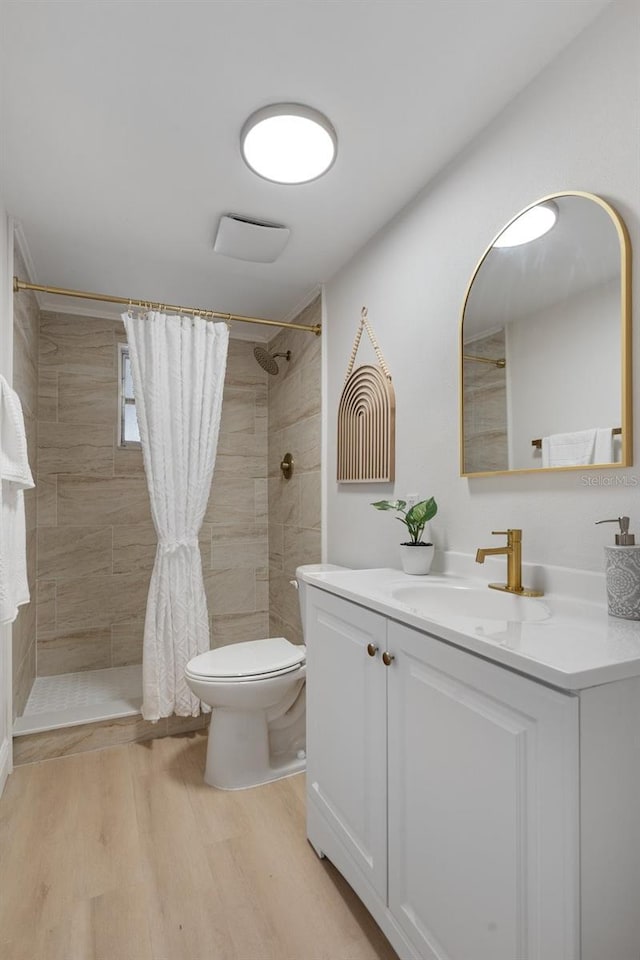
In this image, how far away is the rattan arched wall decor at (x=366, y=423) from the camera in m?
2.03

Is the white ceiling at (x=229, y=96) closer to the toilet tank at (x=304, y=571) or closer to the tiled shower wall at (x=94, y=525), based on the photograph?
the tiled shower wall at (x=94, y=525)

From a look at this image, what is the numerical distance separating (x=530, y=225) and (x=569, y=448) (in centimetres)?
64

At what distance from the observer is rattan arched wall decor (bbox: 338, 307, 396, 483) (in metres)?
2.03

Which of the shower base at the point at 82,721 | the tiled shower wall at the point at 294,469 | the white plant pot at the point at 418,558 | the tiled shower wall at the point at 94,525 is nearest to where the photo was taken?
the white plant pot at the point at 418,558

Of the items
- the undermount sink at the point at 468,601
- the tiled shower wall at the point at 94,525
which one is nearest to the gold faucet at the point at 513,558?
the undermount sink at the point at 468,601

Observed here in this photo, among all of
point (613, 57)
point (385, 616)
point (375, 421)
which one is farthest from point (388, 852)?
point (613, 57)

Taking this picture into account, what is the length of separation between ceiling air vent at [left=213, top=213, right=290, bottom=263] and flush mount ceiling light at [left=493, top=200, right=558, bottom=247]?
3.32 feet

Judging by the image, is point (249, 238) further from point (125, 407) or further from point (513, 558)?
point (513, 558)

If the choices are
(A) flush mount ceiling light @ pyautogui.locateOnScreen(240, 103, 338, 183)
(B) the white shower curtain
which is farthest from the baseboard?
(A) flush mount ceiling light @ pyautogui.locateOnScreen(240, 103, 338, 183)

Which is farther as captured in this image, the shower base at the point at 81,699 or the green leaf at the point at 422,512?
the shower base at the point at 81,699

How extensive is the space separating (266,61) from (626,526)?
1.47 m

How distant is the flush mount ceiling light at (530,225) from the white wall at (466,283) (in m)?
0.05

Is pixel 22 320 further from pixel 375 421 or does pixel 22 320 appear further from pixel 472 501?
pixel 472 501

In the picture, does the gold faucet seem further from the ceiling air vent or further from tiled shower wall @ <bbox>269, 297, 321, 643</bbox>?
Result: the ceiling air vent
